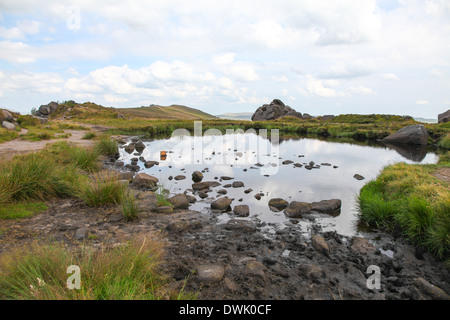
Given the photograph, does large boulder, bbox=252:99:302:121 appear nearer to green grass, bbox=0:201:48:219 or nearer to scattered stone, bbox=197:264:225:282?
green grass, bbox=0:201:48:219

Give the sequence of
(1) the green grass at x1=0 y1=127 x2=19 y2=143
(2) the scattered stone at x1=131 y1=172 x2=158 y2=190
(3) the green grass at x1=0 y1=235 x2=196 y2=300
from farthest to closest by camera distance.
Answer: (1) the green grass at x1=0 y1=127 x2=19 y2=143 → (2) the scattered stone at x1=131 y1=172 x2=158 y2=190 → (3) the green grass at x1=0 y1=235 x2=196 y2=300

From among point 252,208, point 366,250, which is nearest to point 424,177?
point 366,250

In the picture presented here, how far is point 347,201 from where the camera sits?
1309 centimetres

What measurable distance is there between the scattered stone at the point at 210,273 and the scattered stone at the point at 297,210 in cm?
528

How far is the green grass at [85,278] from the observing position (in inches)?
157

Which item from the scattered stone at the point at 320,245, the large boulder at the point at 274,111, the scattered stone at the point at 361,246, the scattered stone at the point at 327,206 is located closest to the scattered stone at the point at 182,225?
the scattered stone at the point at 320,245

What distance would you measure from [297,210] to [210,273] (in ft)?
19.7

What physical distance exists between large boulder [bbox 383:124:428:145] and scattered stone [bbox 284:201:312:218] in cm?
2904

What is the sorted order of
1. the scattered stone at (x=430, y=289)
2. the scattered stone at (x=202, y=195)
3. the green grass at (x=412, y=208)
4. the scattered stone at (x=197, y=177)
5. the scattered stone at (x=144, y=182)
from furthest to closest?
the scattered stone at (x=197, y=177), the scattered stone at (x=144, y=182), the scattered stone at (x=202, y=195), the green grass at (x=412, y=208), the scattered stone at (x=430, y=289)

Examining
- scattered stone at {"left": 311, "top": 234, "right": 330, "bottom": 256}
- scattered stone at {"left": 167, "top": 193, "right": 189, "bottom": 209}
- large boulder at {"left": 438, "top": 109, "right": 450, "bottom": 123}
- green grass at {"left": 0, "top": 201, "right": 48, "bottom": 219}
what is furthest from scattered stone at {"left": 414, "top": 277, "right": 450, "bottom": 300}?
large boulder at {"left": 438, "top": 109, "right": 450, "bottom": 123}

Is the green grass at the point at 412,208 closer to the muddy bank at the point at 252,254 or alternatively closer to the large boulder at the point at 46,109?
the muddy bank at the point at 252,254

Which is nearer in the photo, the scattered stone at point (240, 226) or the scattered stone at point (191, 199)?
the scattered stone at point (240, 226)

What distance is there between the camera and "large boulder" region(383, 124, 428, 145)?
32.8m
